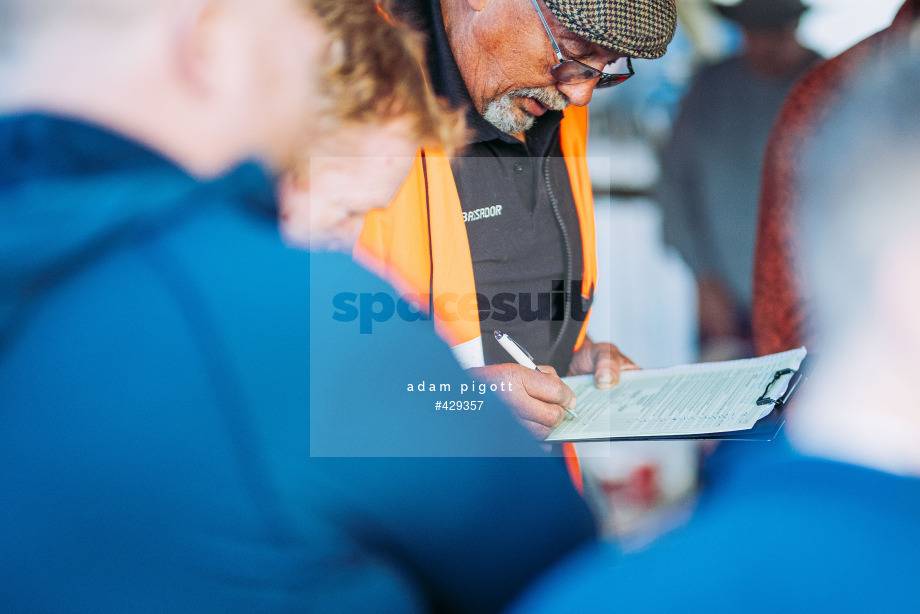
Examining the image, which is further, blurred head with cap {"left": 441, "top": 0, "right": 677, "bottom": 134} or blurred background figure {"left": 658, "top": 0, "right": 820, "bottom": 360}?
blurred background figure {"left": 658, "top": 0, "right": 820, "bottom": 360}

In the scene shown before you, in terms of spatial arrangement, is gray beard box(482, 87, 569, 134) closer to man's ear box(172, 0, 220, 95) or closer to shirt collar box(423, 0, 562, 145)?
shirt collar box(423, 0, 562, 145)

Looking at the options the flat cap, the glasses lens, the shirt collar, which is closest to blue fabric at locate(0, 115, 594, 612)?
the shirt collar

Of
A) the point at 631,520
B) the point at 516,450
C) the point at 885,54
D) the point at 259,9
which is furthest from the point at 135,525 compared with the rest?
the point at 631,520

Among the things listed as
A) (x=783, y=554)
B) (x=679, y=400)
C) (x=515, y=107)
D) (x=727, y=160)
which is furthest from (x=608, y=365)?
(x=727, y=160)

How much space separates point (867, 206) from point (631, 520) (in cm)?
77

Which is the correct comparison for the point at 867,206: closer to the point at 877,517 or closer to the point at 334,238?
the point at 877,517

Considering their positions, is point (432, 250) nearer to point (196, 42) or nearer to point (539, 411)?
point (539, 411)

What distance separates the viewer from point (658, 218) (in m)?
1.35

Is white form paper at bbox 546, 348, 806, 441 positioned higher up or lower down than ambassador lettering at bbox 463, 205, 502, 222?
lower down

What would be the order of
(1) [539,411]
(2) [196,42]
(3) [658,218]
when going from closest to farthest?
(2) [196,42]
(1) [539,411]
(3) [658,218]

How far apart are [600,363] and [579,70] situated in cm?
36

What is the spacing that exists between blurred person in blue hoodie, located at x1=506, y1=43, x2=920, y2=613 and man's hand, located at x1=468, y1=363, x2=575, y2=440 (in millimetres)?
209

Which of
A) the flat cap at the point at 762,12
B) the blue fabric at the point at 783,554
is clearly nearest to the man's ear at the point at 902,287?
the blue fabric at the point at 783,554

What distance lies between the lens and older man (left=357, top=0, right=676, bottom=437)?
736 millimetres
